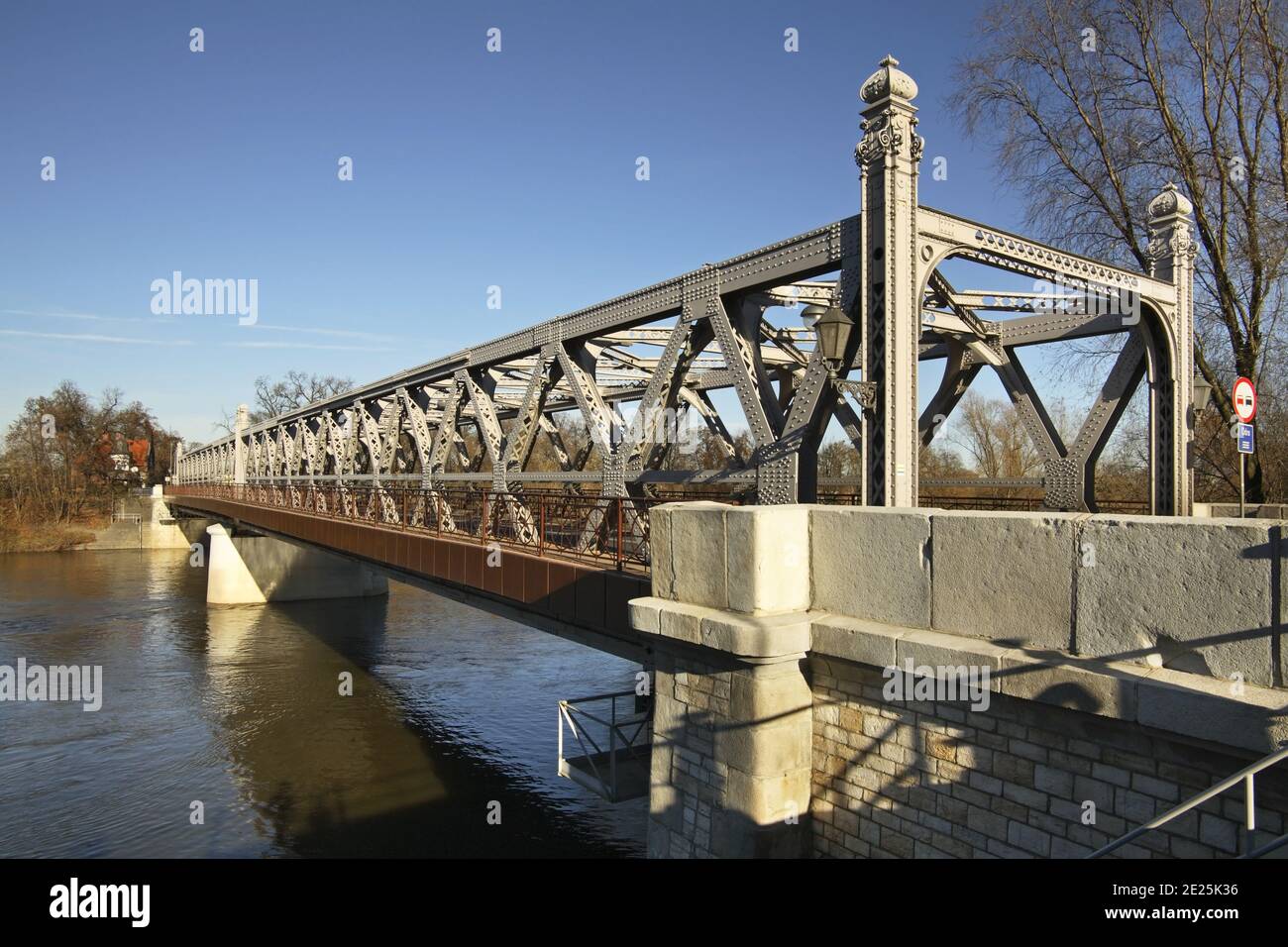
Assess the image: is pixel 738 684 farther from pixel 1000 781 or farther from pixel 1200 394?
pixel 1200 394

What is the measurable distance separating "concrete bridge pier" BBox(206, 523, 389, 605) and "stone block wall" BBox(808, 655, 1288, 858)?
3338 centimetres

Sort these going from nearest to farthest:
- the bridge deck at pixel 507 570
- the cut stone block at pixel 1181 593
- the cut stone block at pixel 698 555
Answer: the cut stone block at pixel 1181 593 < the cut stone block at pixel 698 555 < the bridge deck at pixel 507 570

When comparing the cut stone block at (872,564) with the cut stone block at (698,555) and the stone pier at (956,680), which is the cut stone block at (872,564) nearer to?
the stone pier at (956,680)

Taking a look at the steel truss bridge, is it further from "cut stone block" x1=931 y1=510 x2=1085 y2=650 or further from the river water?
the river water

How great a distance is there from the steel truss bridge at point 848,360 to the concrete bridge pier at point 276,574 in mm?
19269

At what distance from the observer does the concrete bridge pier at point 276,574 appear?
35.7 m

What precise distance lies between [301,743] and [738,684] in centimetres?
1493

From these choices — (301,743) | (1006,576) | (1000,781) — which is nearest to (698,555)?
(1006,576)

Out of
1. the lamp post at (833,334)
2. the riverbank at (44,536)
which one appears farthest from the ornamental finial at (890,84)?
the riverbank at (44,536)

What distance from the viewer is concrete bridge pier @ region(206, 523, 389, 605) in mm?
35719

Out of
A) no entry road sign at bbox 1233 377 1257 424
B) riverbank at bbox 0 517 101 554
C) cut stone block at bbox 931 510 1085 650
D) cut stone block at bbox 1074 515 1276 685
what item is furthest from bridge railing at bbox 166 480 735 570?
riverbank at bbox 0 517 101 554

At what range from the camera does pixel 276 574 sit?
36.5 m
